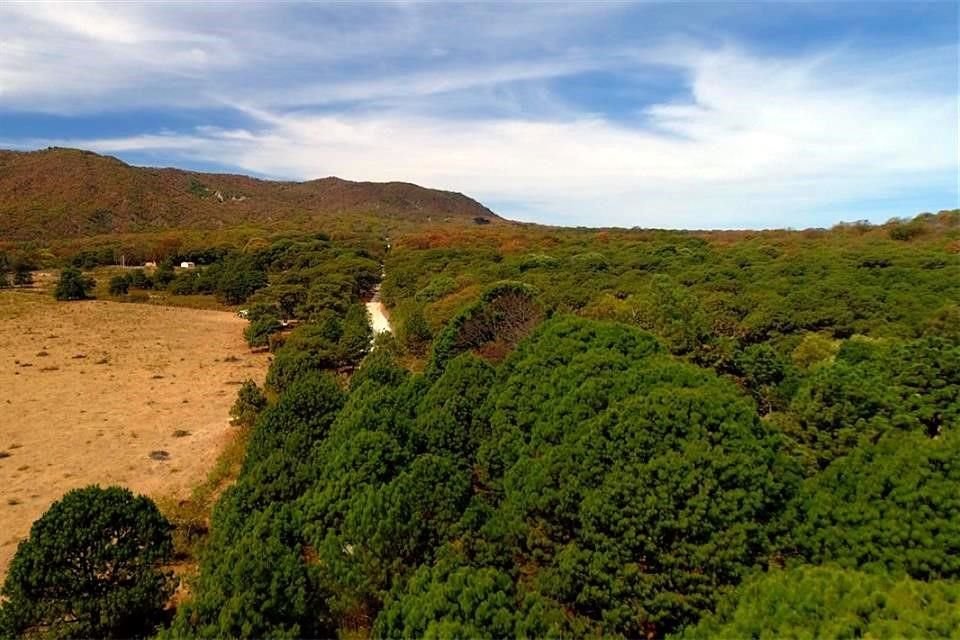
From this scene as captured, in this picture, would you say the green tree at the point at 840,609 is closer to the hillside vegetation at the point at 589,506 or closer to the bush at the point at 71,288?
the hillside vegetation at the point at 589,506

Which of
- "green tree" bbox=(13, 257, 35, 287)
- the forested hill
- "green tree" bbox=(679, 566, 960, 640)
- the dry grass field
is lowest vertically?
the dry grass field

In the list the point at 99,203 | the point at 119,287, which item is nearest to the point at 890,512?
the point at 119,287

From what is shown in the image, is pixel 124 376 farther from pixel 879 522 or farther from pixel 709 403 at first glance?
pixel 879 522

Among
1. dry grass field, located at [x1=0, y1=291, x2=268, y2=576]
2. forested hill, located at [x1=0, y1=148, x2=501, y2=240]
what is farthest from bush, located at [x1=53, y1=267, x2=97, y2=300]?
forested hill, located at [x1=0, y1=148, x2=501, y2=240]

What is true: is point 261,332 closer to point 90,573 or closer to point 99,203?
point 90,573

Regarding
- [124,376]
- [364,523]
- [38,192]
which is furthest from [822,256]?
[38,192]

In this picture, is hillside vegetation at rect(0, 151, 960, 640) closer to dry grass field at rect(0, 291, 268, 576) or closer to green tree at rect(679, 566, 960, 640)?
green tree at rect(679, 566, 960, 640)
